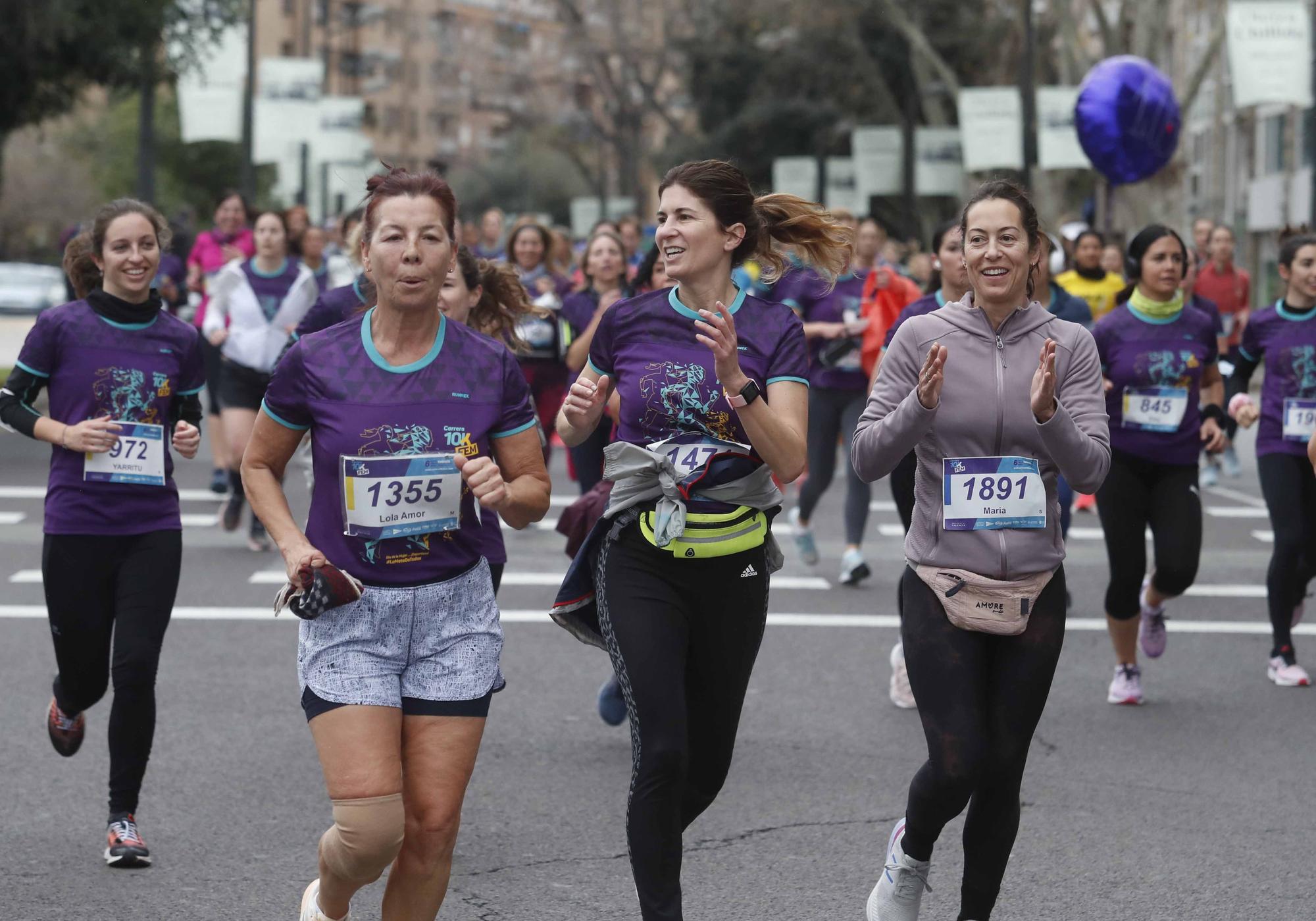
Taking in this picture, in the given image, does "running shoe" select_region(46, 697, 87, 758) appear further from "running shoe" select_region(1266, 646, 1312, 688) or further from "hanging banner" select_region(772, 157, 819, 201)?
"hanging banner" select_region(772, 157, 819, 201)

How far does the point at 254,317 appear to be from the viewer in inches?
462

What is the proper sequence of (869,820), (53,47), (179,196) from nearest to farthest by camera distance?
(869,820) → (53,47) → (179,196)

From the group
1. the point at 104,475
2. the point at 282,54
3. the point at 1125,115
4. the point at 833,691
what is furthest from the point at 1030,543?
the point at 282,54

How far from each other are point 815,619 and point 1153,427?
278cm

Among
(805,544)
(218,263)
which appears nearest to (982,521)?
(805,544)

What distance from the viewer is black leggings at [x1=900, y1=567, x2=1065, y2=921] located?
4.44 m

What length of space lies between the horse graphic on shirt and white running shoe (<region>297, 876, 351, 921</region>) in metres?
2.03

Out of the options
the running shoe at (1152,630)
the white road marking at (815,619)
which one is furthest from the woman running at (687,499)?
the white road marking at (815,619)

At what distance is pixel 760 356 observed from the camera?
4.54 m

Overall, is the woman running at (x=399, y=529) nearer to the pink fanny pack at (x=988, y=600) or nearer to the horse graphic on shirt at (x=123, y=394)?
the pink fanny pack at (x=988, y=600)

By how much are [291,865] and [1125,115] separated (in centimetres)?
1420

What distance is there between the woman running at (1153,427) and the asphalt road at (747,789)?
0.64 metres

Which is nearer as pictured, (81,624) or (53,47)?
(81,624)

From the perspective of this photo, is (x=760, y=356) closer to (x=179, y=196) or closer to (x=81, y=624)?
(x=81, y=624)
